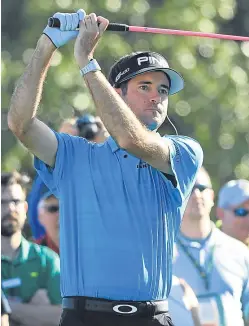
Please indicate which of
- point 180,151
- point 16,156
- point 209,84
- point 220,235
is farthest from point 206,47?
point 180,151

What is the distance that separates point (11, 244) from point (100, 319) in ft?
9.28

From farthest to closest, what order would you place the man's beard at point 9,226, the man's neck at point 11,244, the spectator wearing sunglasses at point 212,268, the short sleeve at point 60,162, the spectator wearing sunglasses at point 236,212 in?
1. the spectator wearing sunglasses at point 236,212
2. the man's beard at point 9,226
3. the man's neck at point 11,244
4. the spectator wearing sunglasses at point 212,268
5. the short sleeve at point 60,162

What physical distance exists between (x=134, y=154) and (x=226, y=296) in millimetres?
2391

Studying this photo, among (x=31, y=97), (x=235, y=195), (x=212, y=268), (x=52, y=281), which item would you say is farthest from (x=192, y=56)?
(x=31, y=97)

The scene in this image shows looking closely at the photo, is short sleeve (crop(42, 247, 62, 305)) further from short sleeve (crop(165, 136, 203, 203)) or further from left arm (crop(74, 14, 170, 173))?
left arm (crop(74, 14, 170, 173))

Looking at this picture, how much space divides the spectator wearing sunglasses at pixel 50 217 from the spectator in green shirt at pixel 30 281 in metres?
0.66

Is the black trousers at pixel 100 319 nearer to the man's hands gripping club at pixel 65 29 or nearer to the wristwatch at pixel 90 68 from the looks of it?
the wristwatch at pixel 90 68

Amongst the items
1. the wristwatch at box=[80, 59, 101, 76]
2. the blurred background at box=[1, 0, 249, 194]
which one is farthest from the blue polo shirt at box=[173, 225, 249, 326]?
the blurred background at box=[1, 0, 249, 194]

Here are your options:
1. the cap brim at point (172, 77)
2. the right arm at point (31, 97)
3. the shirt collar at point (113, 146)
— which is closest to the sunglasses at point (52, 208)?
the cap brim at point (172, 77)

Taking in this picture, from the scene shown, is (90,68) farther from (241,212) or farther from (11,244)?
(241,212)

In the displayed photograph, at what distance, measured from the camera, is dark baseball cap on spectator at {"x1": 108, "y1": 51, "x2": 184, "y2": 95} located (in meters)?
6.86

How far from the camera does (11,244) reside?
364 inches

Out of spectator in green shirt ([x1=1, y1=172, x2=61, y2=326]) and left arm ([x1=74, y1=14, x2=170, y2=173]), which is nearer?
left arm ([x1=74, y1=14, x2=170, y2=173])

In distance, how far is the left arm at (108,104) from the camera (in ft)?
20.9
